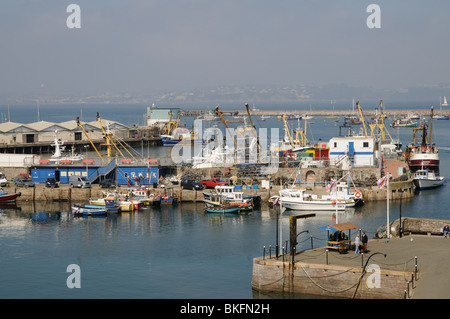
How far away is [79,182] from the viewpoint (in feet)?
177

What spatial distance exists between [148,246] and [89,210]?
1101 cm

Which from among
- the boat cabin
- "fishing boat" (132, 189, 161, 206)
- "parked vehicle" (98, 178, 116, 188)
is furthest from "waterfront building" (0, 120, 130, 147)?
the boat cabin

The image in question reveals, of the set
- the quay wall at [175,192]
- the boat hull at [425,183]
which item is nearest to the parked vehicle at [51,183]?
the quay wall at [175,192]

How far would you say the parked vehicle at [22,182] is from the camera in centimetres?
5434

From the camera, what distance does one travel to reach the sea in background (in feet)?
94.5

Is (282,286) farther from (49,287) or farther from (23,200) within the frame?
(23,200)

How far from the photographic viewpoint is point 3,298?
27859mm

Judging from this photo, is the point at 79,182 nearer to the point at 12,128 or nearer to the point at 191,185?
the point at 191,185

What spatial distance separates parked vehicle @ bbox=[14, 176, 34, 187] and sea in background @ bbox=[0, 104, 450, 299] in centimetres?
311

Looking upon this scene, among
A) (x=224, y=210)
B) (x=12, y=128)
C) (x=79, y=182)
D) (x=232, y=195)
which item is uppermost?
(x=12, y=128)

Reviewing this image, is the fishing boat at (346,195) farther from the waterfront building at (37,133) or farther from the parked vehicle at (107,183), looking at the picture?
the waterfront building at (37,133)

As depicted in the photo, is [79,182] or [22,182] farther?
[22,182]

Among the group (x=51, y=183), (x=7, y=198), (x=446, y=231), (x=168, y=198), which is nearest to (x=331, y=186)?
(x=168, y=198)

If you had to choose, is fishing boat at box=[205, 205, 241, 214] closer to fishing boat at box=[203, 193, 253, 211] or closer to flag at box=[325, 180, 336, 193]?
fishing boat at box=[203, 193, 253, 211]
